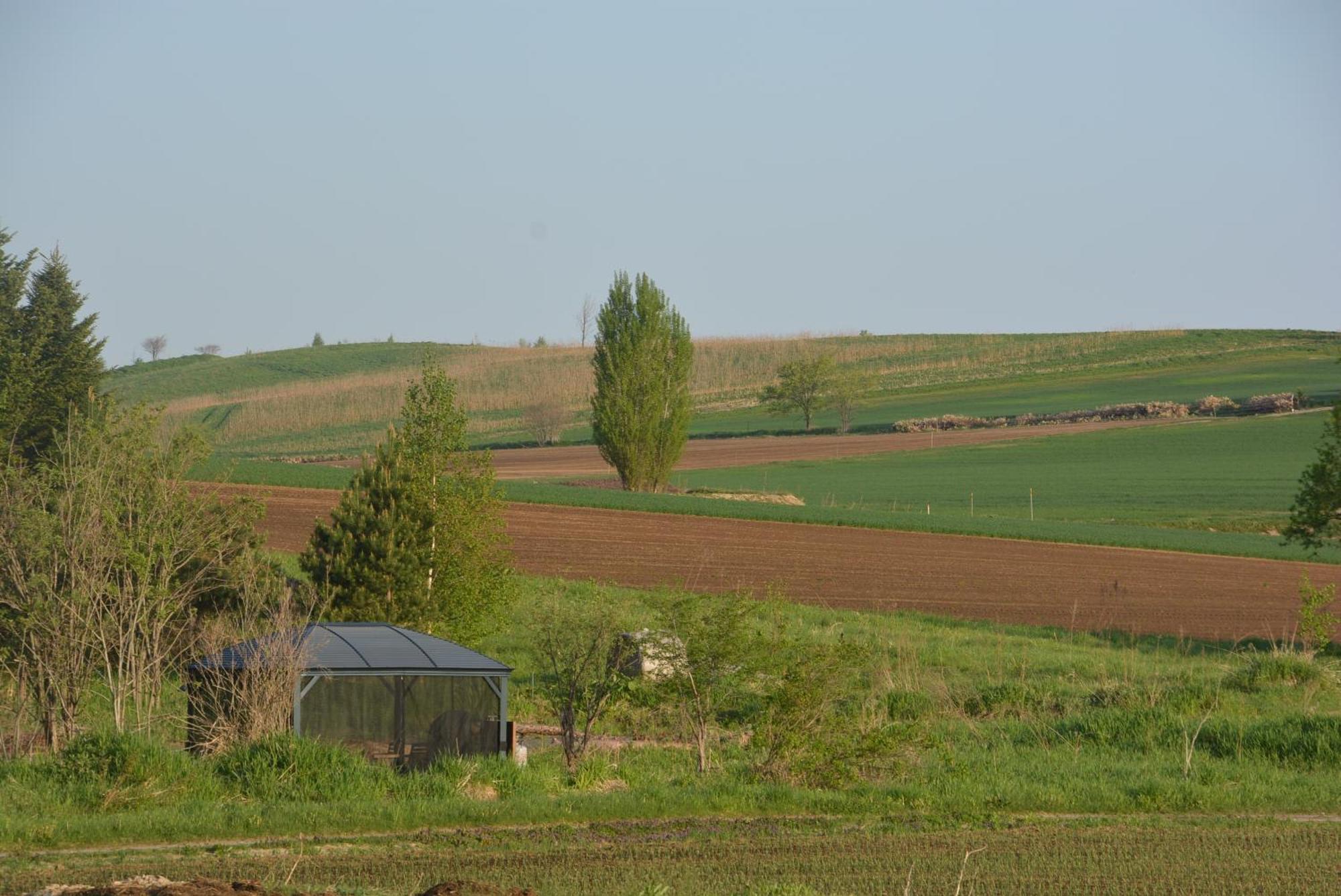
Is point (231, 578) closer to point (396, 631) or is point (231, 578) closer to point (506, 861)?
point (396, 631)

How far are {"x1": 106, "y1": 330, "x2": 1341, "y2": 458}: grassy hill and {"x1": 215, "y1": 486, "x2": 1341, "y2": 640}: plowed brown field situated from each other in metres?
48.2

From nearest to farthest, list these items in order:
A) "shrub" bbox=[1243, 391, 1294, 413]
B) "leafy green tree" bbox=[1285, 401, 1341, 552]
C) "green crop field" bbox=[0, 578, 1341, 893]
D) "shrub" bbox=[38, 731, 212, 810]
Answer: "green crop field" bbox=[0, 578, 1341, 893] < "shrub" bbox=[38, 731, 212, 810] < "leafy green tree" bbox=[1285, 401, 1341, 552] < "shrub" bbox=[1243, 391, 1294, 413]

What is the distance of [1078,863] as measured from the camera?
11266 mm

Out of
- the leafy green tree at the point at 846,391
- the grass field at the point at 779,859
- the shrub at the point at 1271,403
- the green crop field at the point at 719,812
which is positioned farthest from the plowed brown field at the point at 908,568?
the leafy green tree at the point at 846,391

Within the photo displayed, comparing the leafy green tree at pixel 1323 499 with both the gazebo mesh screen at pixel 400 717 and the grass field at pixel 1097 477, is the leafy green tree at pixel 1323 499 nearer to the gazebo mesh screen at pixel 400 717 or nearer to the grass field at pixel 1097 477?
the grass field at pixel 1097 477

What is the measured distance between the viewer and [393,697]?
16.1 metres

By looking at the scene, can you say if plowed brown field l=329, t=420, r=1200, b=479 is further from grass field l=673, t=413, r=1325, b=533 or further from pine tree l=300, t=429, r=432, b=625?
pine tree l=300, t=429, r=432, b=625

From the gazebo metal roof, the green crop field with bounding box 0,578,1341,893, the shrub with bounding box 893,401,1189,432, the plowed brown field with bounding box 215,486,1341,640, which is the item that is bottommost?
the plowed brown field with bounding box 215,486,1341,640

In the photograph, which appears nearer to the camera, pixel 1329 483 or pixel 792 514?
pixel 1329 483

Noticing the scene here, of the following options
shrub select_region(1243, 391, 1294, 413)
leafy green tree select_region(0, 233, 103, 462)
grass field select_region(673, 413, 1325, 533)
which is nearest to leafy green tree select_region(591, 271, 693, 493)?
grass field select_region(673, 413, 1325, 533)

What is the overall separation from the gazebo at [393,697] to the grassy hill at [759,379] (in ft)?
234

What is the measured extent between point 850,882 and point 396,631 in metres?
8.95

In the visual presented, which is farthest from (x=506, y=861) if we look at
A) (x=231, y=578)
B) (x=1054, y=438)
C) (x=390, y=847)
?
(x=1054, y=438)

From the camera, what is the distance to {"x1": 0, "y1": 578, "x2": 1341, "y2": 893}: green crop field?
1069cm
